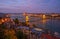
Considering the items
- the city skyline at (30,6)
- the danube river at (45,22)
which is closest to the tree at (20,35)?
the danube river at (45,22)

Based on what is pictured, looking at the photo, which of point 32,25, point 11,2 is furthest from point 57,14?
point 11,2

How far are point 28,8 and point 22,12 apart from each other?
14 cm

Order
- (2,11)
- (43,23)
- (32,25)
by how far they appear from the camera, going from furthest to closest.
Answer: (2,11)
(32,25)
(43,23)

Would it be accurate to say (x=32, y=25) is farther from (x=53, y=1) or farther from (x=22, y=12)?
(x=53, y=1)

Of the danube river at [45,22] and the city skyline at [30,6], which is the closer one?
the danube river at [45,22]

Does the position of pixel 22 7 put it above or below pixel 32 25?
above

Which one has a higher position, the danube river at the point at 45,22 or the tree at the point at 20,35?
the danube river at the point at 45,22

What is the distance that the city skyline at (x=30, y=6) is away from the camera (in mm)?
2658

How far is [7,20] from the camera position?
2926 mm

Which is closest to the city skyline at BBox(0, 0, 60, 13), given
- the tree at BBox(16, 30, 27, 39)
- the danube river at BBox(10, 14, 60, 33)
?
the danube river at BBox(10, 14, 60, 33)

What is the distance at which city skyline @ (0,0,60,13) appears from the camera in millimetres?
2658

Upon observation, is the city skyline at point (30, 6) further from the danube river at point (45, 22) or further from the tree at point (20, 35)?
the tree at point (20, 35)


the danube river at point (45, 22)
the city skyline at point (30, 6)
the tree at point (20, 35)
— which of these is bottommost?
the tree at point (20, 35)

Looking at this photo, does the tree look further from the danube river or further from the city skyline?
the city skyline
